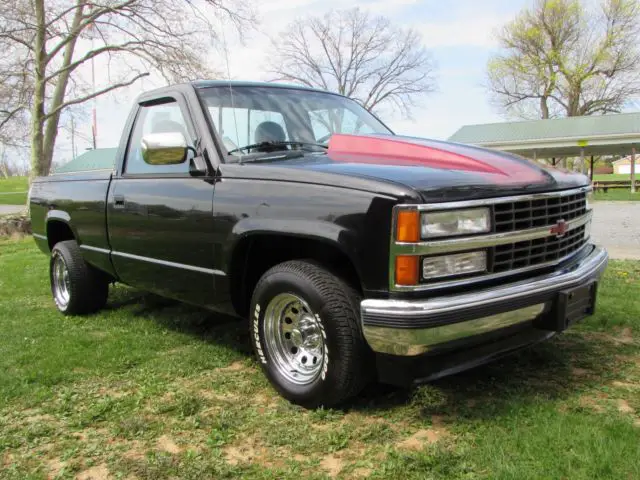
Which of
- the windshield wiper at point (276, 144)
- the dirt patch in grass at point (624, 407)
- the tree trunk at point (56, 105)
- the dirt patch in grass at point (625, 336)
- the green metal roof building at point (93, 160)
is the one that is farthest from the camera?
the tree trunk at point (56, 105)

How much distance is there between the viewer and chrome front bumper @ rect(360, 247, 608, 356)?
252 centimetres

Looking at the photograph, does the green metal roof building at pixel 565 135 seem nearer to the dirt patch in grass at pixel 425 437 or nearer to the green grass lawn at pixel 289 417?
the green grass lawn at pixel 289 417

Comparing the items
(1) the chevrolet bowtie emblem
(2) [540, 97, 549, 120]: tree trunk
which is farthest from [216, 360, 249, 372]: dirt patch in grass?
(2) [540, 97, 549, 120]: tree trunk

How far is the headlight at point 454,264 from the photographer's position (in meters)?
2.59

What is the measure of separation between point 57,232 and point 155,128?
2139 millimetres

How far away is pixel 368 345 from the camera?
281 cm

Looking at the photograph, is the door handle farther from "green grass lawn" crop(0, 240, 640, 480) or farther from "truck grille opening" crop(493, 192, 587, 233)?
"truck grille opening" crop(493, 192, 587, 233)

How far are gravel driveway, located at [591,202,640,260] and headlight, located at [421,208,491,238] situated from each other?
563 cm

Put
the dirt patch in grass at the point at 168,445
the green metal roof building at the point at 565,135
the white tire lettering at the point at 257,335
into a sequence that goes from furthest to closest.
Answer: the green metal roof building at the point at 565,135 → the white tire lettering at the point at 257,335 → the dirt patch in grass at the point at 168,445

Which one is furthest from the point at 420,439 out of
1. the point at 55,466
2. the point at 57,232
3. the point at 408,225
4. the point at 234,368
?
the point at 57,232

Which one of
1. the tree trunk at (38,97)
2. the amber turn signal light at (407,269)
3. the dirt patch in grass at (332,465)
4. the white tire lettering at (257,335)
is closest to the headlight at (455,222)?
the amber turn signal light at (407,269)

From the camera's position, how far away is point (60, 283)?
5605 millimetres

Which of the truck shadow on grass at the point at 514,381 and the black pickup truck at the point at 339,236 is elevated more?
the black pickup truck at the point at 339,236

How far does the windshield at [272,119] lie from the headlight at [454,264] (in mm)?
1434
